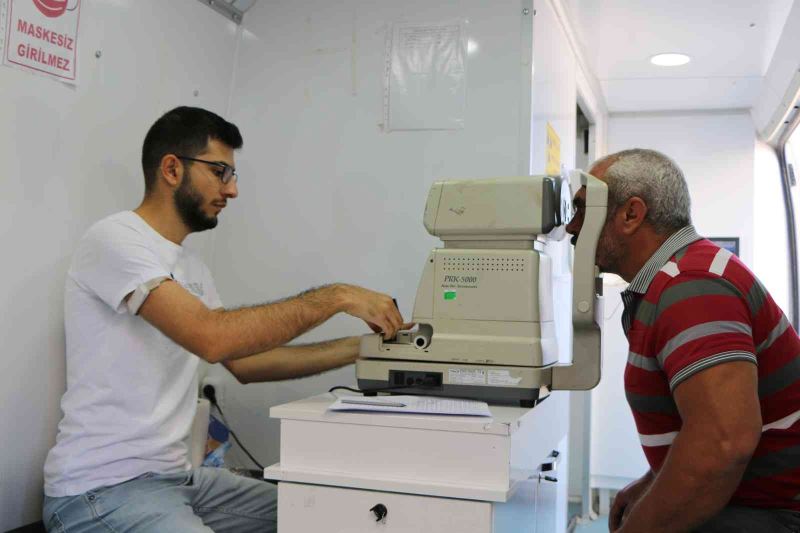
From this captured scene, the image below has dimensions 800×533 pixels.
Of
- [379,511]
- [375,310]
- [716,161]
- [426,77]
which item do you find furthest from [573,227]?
[716,161]

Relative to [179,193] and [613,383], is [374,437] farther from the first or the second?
[613,383]

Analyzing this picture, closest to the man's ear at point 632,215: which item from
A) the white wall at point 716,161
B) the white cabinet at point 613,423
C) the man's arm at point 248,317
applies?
the man's arm at point 248,317

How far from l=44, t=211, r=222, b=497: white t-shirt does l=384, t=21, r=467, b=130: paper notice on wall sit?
0.89m

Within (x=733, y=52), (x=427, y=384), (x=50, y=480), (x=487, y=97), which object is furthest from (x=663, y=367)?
(x=733, y=52)

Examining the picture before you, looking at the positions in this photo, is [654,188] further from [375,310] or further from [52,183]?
[52,183]

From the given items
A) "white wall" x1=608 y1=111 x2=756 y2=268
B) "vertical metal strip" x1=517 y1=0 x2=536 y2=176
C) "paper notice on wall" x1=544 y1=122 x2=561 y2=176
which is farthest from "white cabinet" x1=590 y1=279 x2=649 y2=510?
"vertical metal strip" x1=517 y1=0 x2=536 y2=176

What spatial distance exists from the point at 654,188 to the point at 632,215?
0.07 metres

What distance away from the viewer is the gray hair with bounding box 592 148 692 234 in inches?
64.3

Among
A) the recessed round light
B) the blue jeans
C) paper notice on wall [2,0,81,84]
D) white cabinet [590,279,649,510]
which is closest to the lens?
the blue jeans

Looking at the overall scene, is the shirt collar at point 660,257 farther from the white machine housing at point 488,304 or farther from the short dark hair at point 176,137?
the short dark hair at point 176,137

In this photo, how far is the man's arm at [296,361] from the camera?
2.13m

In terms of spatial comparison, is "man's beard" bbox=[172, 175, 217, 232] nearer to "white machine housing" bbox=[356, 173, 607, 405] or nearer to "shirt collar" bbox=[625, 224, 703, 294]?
"white machine housing" bbox=[356, 173, 607, 405]

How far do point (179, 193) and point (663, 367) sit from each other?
123 centimetres

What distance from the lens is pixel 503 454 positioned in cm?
146
